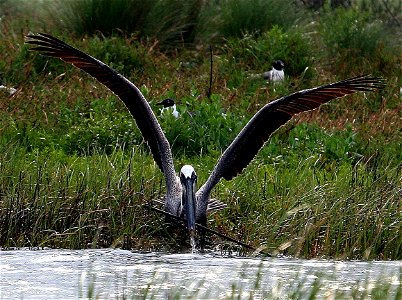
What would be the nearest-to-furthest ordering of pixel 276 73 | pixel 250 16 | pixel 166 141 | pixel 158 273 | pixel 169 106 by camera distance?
pixel 158 273, pixel 166 141, pixel 169 106, pixel 276 73, pixel 250 16

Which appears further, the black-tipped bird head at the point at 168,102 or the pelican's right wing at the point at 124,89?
the black-tipped bird head at the point at 168,102

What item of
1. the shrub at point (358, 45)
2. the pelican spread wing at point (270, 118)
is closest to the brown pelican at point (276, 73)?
the shrub at point (358, 45)

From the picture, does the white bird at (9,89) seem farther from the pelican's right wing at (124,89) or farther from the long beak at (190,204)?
the long beak at (190,204)

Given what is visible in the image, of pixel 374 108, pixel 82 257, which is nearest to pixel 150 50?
pixel 374 108

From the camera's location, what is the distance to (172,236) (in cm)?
796

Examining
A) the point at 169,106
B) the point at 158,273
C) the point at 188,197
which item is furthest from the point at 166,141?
the point at 169,106

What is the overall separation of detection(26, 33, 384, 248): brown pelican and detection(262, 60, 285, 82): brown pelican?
5217 mm

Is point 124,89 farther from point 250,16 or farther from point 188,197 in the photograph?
point 250,16

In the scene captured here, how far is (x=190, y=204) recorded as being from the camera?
25.4 feet

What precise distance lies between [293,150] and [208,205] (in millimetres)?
2266

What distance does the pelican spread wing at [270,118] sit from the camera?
24.7 feet

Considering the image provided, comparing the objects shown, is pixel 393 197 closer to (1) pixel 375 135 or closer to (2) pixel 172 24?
(1) pixel 375 135

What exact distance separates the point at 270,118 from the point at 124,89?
0.92 m

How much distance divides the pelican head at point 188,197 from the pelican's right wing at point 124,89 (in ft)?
0.43
